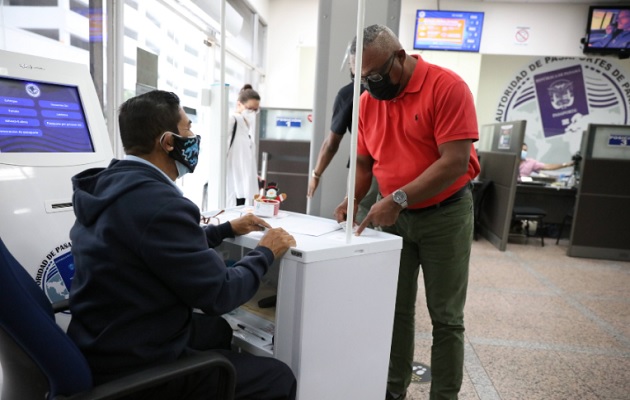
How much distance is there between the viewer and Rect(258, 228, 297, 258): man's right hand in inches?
40.8

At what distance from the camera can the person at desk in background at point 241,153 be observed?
12.5 ft

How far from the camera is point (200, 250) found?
863 millimetres

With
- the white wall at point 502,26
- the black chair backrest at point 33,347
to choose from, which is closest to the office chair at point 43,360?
the black chair backrest at point 33,347

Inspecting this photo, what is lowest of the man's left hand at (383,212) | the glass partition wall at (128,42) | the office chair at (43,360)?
the office chair at (43,360)

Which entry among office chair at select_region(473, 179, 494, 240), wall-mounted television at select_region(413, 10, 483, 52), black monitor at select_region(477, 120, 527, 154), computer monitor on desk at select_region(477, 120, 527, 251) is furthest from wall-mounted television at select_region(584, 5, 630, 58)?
office chair at select_region(473, 179, 494, 240)

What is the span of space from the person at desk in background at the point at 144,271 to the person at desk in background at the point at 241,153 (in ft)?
9.39

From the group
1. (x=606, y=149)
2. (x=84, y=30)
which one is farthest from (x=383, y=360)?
(x=606, y=149)

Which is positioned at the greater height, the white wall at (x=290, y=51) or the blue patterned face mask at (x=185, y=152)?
the white wall at (x=290, y=51)

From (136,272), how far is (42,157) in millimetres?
670

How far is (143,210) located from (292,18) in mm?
6532

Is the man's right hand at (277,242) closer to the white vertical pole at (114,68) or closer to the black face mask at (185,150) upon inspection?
the black face mask at (185,150)

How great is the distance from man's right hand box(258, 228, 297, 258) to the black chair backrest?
45cm

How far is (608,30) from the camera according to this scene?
6121mm

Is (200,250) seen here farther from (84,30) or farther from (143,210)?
(84,30)
